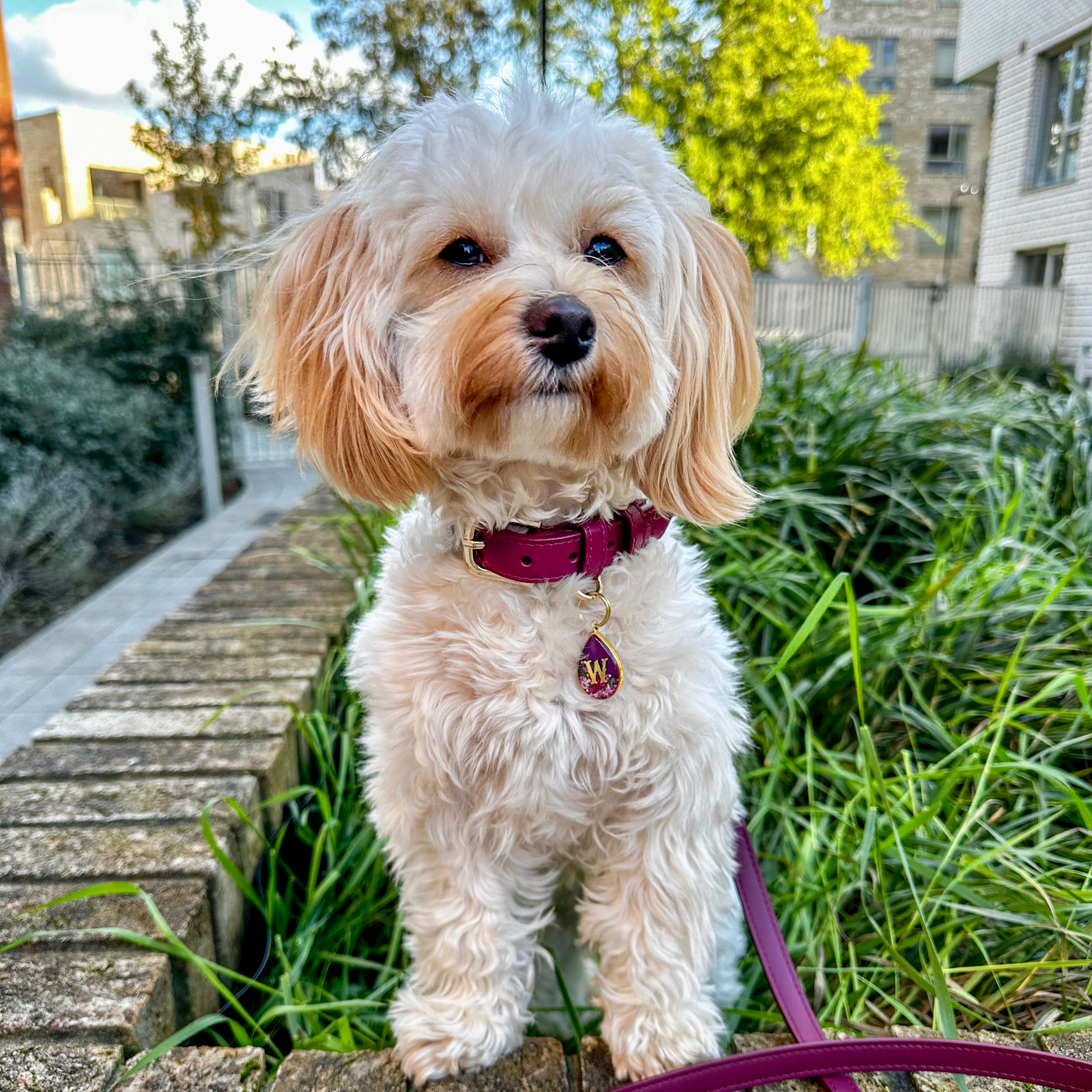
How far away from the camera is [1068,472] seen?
9.32 ft

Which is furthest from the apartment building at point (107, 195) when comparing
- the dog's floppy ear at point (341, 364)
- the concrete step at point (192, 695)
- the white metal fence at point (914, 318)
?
the concrete step at point (192, 695)

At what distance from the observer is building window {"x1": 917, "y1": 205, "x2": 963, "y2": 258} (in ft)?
9.47

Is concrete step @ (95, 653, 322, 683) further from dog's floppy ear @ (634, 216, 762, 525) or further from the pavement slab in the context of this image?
dog's floppy ear @ (634, 216, 762, 525)

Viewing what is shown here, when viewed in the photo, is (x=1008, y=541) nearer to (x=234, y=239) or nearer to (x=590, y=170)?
(x=590, y=170)

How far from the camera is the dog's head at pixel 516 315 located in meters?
1.06

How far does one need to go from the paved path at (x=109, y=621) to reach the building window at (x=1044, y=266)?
9.02ft

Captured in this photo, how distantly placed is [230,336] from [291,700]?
4.63 meters

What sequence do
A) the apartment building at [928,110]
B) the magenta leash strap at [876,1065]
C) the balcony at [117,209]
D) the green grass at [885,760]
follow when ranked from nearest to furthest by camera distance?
the magenta leash strap at [876,1065] < the green grass at [885,760] < the apartment building at [928,110] < the balcony at [117,209]

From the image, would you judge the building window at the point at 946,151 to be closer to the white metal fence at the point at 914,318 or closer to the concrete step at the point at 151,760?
the white metal fence at the point at 914,318

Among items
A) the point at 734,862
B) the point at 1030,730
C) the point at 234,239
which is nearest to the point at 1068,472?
the point at 1030,730

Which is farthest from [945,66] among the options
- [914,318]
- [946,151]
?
[914,318]

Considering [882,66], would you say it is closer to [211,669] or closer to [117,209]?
[211,669]

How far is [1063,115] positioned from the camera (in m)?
2.40

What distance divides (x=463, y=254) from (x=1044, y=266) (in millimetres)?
2594
